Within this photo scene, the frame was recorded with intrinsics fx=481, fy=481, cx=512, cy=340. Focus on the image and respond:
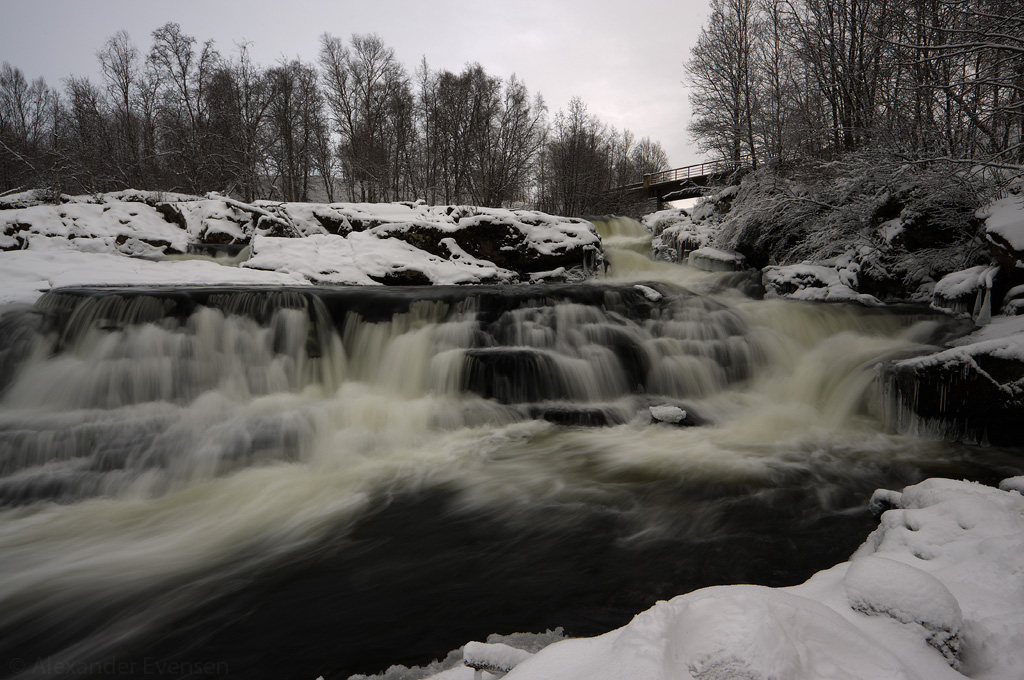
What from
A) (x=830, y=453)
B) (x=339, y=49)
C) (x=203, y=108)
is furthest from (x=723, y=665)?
(x=339, y=49)

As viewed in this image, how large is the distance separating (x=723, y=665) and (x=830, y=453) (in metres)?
4.55

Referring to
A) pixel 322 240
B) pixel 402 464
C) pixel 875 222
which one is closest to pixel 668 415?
pixel 402 464

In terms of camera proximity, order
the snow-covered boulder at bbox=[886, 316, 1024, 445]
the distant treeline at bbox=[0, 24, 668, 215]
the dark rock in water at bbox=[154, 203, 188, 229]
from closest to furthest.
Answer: the snow-covered boulder at bbox=[886, 316, 1024, 445] → the dark rock in water at bbox=[154, 203, 188, 229] → the distant treeline at bbox=[0, 24, 668, 215]

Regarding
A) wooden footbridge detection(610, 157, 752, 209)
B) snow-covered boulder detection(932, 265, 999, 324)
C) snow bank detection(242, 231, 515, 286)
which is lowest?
snow-covered boulder detection(932, 265, 999, 324)

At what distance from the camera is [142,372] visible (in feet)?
18.9

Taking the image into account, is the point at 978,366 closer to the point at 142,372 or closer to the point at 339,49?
the point at 142,372

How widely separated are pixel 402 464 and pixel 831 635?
3.96 m

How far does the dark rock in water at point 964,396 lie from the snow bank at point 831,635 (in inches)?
142

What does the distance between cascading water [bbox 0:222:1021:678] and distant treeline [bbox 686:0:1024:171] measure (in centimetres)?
330

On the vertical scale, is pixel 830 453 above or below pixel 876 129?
below

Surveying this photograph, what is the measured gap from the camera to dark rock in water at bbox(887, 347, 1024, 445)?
4.51 m

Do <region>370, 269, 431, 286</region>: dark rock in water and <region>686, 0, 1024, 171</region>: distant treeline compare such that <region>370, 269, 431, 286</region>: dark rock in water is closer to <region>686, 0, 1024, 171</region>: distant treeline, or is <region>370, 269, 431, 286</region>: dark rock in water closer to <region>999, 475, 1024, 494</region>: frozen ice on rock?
<region>686, 0, 1024, 171</region>: distant treeline

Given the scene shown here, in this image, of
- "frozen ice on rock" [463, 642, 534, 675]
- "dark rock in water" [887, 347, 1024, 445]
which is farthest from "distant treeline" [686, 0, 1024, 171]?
"frozen ice on rock" [463, 642, 534, 675]

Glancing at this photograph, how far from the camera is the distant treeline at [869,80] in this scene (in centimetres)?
580
